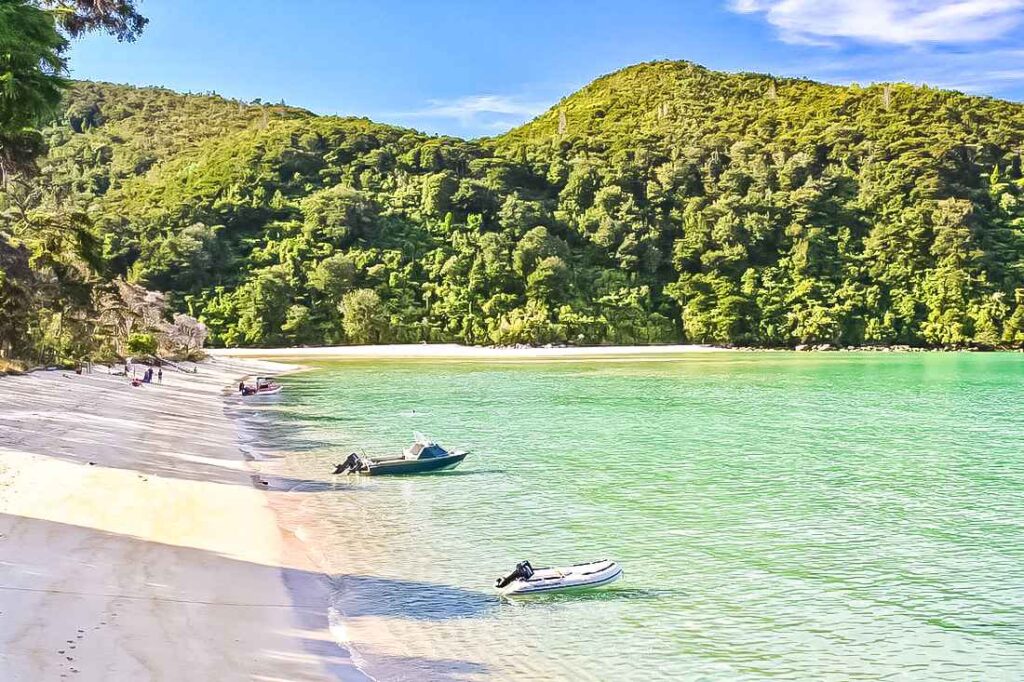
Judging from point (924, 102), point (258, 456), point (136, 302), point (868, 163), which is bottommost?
point (258, 456)

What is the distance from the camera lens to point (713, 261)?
94.8m

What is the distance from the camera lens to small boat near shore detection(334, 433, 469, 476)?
1952 cm

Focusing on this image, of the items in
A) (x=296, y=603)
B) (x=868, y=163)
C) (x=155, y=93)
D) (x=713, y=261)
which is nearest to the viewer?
(x=296, y=603)

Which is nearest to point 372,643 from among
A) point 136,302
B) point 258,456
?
point 258,456

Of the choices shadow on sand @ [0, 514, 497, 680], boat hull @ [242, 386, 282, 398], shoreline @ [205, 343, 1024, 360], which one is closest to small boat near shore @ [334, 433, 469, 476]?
shadow on sand @ [0, 514, 497, 680]

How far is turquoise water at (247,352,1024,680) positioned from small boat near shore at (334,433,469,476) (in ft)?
1.43

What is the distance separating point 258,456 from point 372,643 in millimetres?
13846

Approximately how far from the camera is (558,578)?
11.1 m

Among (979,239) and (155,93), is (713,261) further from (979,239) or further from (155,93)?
→ (155,93)

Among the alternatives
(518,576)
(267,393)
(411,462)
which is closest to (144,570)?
(518,576)

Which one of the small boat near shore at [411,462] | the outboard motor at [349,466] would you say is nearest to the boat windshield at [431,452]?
the small boat near shore at [411,462]

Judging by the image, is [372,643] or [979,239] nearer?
[372,643]

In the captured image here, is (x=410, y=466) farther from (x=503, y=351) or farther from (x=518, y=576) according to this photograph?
(x=503, y=351)

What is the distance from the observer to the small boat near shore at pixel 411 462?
768 inches
